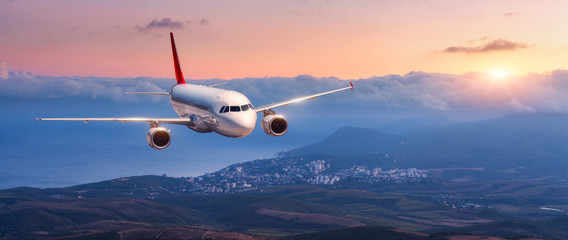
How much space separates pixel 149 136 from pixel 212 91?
14940mm

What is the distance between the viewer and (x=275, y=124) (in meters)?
63.8

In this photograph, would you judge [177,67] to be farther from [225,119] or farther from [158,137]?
[225,119]

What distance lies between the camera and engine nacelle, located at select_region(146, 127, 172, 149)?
61031 mm

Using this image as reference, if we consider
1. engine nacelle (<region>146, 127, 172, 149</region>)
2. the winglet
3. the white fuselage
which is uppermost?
the winglet

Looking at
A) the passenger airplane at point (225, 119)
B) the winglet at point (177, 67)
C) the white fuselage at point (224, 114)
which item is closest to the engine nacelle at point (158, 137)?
the passenger airplane at point (225, 119)

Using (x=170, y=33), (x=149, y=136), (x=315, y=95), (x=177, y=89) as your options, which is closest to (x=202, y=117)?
(x=149, y=136)

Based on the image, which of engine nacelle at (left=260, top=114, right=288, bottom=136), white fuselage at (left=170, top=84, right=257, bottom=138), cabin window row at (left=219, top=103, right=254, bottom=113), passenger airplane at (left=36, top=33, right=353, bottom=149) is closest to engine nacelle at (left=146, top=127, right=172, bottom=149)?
passenger airplane at (left=36, top=33, right=353, bottom=149)

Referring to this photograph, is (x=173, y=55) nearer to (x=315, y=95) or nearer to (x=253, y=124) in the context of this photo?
(x=315, y=95)

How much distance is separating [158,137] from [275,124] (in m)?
13.5

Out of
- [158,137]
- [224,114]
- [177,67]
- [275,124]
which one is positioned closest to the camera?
[158,137]

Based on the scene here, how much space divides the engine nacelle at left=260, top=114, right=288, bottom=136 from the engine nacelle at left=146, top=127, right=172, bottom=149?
443 inches

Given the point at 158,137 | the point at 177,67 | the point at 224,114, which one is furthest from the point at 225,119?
the point at 177,67

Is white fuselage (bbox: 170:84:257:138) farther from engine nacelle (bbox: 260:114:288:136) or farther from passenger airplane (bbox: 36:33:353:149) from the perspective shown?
engine nacelle (bbox: 260:114:288:136)

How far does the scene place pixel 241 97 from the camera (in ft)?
211
